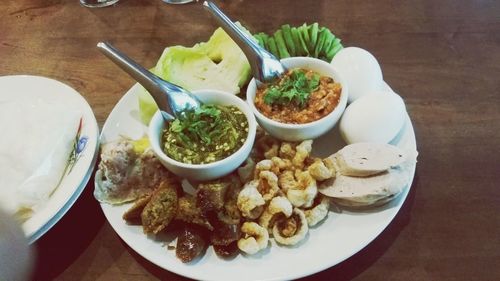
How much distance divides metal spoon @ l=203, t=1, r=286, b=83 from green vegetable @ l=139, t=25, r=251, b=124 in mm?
142

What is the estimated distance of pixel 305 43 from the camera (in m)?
1.69

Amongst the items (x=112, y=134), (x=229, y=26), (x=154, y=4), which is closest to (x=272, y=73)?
(x=229, y=26)

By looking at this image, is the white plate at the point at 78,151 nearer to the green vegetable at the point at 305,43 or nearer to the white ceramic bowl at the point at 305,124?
the white ceramic bowl at the point at 305,124

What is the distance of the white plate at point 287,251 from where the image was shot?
46.8 inches

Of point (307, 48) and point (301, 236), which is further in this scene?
point (307, 48)

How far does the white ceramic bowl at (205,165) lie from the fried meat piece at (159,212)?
75mm

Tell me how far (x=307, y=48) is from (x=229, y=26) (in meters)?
0.31

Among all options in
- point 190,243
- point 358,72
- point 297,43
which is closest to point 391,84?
point 358,72

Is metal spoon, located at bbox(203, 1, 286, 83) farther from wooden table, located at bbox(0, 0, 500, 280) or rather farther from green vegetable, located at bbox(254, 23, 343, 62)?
wooden table, located at bbox(0, 0, 500, 280)

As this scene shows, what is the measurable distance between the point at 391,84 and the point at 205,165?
27.3 inches

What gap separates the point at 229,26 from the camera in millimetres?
1507

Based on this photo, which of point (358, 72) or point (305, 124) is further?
point (358, 72)

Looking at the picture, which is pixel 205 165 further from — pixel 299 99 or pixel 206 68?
pixel 206 68

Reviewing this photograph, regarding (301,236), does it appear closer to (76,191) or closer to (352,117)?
(352,117)
